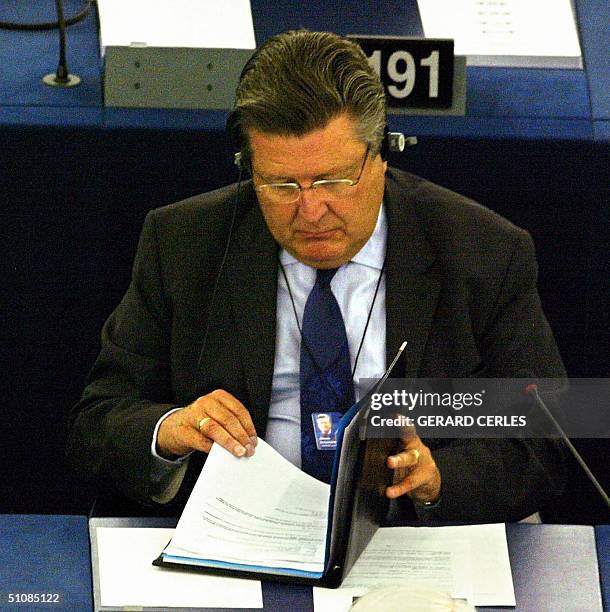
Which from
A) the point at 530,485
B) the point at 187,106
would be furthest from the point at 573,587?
the point at 187,106

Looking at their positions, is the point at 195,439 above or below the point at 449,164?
Result: below

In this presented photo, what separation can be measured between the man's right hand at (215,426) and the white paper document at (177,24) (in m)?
1.10

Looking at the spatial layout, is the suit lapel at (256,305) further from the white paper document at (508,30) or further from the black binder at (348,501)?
the white paper document at (508,30)

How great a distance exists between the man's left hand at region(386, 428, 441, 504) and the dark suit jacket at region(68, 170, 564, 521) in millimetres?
222

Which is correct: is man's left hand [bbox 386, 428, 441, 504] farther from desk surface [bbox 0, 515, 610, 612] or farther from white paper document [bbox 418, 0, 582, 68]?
white paper document [bbox 418, 0, 582, 68]

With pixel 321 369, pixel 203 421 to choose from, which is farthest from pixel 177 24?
pixel 203 421

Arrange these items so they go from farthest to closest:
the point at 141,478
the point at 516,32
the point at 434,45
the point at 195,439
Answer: the point at 516,32, the point at 434,45, the point at 141,478, the point at 195,439

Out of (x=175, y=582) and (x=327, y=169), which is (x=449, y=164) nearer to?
(x=327, y=169)

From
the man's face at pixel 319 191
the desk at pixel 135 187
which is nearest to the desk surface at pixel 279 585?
the man's face at pixel 319 191

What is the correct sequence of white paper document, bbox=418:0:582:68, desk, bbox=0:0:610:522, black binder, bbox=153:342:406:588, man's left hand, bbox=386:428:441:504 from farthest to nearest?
white paper document, bbox=418:0:582:68 → desk, bbox=0:0:610:522 → man's left hand, bbox=386:428:441:504 → black binder, bbox=153:342:406:588

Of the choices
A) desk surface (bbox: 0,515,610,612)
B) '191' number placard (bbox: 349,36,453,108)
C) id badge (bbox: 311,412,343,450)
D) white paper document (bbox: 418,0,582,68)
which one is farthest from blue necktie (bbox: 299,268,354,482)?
white paper document (bbox: 418,0,582,68)

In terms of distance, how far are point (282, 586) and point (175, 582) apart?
14 centimetres

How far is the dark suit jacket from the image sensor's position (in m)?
2.34

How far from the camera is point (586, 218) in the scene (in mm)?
3045
